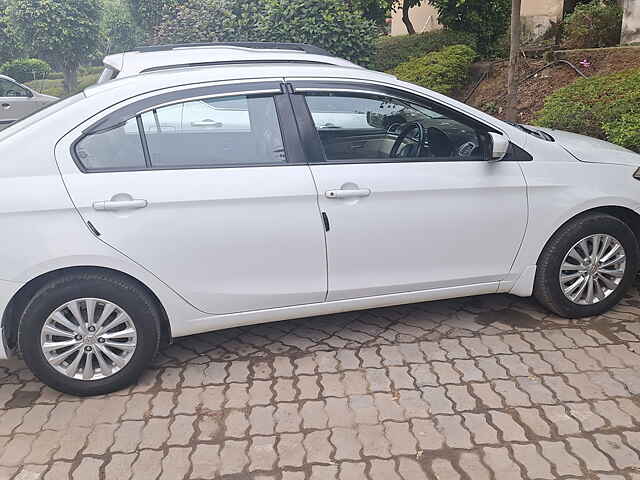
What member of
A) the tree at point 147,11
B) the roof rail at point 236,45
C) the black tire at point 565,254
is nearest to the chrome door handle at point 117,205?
the roof rail at point 236,45

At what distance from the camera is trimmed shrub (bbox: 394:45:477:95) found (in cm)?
841

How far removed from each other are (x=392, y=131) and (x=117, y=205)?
65.9 inches

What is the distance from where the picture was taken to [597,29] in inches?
348

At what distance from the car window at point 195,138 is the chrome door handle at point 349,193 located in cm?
31

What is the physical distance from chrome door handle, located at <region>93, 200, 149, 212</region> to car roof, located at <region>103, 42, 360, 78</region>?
88 cm

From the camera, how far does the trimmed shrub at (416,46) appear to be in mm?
10117

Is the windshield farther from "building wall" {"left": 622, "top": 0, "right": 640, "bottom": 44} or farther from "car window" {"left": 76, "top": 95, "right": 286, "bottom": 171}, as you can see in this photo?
"building wall" {"left": 622, "top": 0, "right": 640, "bottom": 44}

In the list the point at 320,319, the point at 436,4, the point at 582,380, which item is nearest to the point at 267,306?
the point at 320,319

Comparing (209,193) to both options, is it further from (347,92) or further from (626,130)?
(626,130)

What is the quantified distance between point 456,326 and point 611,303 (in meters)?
1.02

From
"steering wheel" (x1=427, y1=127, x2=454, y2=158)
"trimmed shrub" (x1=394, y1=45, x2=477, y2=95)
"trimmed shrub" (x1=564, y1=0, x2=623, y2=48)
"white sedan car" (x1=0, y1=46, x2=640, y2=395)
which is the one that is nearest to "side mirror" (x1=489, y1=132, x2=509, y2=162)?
"white sedan car" (x1=0, y1=46, x2=640, y2=395)

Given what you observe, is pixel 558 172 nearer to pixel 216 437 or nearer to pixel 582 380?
pixel 582 380

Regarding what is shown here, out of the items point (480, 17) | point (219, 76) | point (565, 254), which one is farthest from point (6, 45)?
point (565, 254)

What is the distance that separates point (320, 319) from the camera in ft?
13.0
